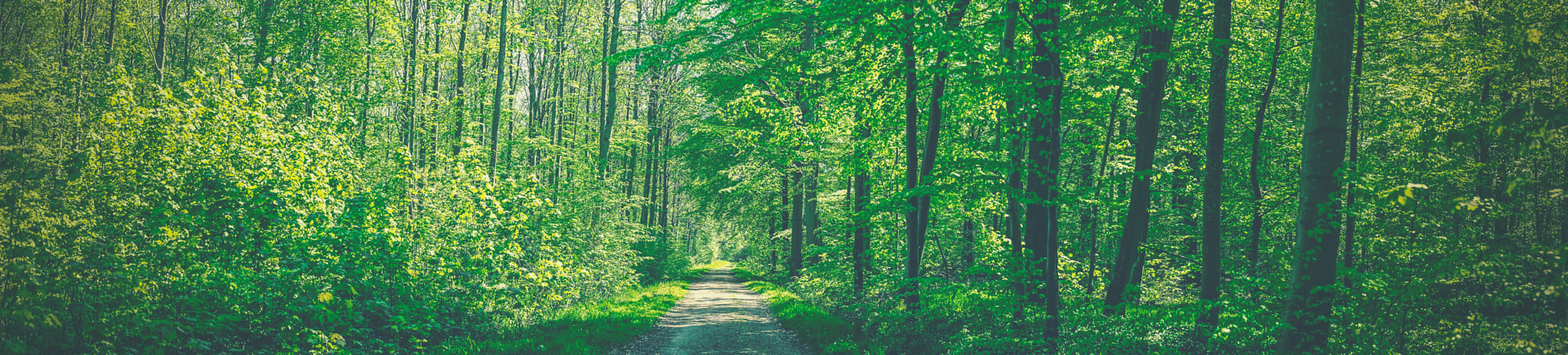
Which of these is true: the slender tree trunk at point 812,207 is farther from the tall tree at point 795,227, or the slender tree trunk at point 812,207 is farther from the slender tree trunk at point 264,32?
the slender tree trunk at point 264,32

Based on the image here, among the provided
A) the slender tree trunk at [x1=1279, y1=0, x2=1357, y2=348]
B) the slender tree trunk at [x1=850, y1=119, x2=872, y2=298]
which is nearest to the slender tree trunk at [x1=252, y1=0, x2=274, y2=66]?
the slender tree trunk at [x1=850, y1=119, x2=872, y2=298]

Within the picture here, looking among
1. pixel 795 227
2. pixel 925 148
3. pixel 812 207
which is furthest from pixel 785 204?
pixel 925 148

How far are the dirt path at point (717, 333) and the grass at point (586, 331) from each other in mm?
273

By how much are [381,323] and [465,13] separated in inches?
492

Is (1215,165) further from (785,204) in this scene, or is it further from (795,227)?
(785,204)

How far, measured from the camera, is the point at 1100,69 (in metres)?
12.3

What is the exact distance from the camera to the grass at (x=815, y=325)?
33.2ft

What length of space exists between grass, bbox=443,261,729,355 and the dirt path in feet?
0.90

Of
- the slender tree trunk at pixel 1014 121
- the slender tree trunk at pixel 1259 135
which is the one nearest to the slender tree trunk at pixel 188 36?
the slender tree trunk at pixel 1014 121

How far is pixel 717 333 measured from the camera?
12164 millimetres

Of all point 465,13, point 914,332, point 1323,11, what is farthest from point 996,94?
point 465,13

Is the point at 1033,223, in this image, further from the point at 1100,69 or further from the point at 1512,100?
the point at 1512,100

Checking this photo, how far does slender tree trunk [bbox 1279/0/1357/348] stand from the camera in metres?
5.44

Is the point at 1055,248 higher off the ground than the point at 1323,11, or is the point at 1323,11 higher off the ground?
the point at 1323,11
